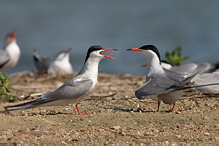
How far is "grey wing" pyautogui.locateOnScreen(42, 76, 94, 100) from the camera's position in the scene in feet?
15.2

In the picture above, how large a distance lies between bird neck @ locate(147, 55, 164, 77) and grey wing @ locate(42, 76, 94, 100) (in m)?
0.80

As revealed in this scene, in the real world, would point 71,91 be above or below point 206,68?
above

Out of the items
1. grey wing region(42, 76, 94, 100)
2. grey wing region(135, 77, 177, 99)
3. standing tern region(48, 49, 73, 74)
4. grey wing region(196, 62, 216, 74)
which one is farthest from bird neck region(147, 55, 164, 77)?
standing tern region(48, 49, 73, 74)

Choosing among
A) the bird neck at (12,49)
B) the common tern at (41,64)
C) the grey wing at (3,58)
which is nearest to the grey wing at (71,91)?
the grey wing at (3,58)

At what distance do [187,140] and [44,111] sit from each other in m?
1.88

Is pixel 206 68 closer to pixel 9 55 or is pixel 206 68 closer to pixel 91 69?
pixel 91 69

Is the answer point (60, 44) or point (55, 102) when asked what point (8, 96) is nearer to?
point (55, 102)

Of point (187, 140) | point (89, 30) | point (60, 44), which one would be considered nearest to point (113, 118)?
point (187, 140)

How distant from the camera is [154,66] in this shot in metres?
5.17

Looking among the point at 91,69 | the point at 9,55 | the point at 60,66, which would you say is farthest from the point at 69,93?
the point at 60,66

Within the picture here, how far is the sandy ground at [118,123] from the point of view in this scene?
374 centimetres

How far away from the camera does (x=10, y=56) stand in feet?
33.0

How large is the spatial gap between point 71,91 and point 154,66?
1.11 m

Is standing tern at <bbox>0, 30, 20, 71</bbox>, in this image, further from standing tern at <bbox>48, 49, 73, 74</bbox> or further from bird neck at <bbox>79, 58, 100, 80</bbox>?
bird neck at <bbox>79, 58, 100, 80</bbox>
